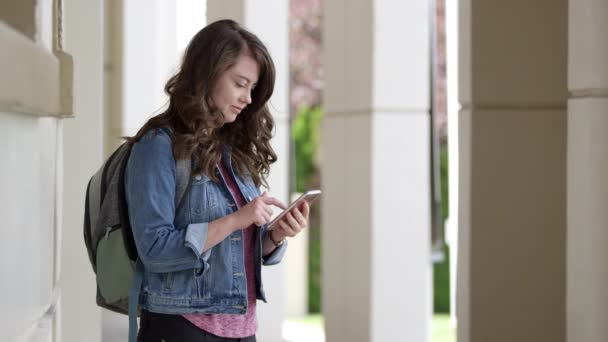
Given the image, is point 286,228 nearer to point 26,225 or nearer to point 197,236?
point 197,236

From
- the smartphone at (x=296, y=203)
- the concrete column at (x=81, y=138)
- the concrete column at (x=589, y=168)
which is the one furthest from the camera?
the concrete column at (x=81, y=138)

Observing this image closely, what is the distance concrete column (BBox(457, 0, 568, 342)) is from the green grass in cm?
1176

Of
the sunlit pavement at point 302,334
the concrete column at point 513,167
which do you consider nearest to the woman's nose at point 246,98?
the concrete column at point 513,167

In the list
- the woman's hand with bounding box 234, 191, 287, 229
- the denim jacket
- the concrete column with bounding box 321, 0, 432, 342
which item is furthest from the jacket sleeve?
the concrete column with bounding box 321, 0, 432, 342

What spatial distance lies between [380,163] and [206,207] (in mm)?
3854

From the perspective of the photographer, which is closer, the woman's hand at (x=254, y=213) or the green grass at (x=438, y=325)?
the woman's hand at (x=254, y=213)

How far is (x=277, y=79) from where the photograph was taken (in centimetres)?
772

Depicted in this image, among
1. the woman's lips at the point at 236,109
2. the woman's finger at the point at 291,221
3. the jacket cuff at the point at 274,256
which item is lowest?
the jacket cuff at the point at 274,256

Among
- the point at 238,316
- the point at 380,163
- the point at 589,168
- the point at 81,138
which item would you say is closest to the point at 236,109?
the point at 238,316

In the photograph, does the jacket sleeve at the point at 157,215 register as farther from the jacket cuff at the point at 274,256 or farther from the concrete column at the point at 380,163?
the concrete column at the point at 380,163

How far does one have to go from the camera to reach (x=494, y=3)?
5.43 m

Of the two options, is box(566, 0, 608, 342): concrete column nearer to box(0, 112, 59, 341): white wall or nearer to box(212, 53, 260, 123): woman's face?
box(212, 53, 260, 123): woman's face

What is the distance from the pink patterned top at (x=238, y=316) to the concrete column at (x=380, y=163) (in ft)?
11.8

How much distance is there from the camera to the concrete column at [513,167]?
5.45m
